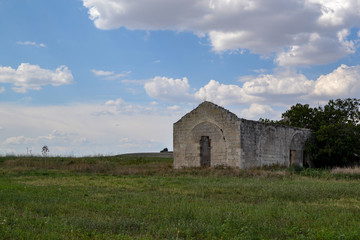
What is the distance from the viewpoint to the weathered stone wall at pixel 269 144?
2233 centimetres

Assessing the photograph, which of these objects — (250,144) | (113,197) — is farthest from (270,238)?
(250,144)

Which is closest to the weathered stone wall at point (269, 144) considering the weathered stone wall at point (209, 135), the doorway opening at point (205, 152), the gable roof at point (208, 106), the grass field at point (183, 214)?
the weathered stone wall at point (209, 135)

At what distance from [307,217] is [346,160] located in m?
20.3

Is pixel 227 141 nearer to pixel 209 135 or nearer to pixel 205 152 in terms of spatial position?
pixel 209 135

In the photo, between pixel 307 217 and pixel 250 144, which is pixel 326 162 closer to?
pixel 250 144

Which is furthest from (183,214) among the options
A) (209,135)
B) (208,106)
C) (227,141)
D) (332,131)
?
(332,131)

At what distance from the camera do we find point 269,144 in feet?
79.2

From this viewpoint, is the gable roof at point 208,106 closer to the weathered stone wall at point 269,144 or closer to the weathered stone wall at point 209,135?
the weathered stone wall at point 209,135

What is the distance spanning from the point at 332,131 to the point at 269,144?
246 inches

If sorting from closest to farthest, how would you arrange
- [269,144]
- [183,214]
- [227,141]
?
[183,214] < [227,141] < [269,144]

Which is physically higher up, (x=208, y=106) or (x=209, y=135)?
(x=208, y=106)

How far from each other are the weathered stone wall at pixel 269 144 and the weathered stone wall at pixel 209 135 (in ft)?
1.98

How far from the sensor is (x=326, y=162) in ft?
91.4

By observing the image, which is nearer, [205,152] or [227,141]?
[227,141]
